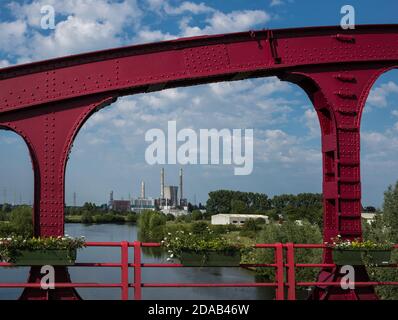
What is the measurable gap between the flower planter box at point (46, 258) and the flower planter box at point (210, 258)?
172 centimetres

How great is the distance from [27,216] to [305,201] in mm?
81310

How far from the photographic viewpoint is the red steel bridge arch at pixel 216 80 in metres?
8.66

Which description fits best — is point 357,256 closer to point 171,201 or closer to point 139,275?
point 139,275

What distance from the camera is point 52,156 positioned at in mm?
8641

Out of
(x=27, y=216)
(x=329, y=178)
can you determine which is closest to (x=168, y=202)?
(x=27, y=216)

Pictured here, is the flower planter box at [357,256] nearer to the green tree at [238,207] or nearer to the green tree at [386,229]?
the green tree at [386,229]

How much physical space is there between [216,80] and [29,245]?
425cm

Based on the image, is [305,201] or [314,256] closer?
[314,256]

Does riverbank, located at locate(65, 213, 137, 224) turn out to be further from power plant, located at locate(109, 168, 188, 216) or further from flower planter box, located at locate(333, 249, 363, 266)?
flower planter box, located at locate(333, 249, 363, 266)

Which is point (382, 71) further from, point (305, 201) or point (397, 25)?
point (305, 201)

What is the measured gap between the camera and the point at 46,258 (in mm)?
7836
